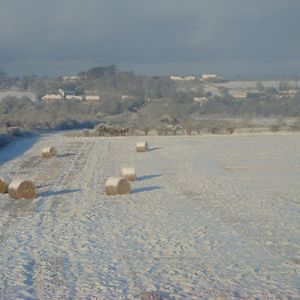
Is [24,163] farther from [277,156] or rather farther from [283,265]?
[283,265]

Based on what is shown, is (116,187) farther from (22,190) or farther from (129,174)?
(129,174)

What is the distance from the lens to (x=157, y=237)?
45.6ft

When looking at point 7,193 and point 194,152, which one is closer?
point 7,193

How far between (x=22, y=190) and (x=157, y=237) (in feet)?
23.9

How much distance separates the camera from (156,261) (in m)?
11.6

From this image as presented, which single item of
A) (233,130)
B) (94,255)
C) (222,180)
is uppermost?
(94,255)

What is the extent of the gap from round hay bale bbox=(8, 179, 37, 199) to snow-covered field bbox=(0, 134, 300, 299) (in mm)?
428

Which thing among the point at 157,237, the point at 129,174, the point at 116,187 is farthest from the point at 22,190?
the point at 157,237

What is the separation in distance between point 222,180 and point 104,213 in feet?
29.3

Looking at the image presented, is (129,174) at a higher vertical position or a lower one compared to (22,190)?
lower

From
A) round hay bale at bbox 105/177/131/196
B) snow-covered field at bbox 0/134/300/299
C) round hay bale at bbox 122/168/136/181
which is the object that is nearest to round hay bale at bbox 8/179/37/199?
snow-covered field at bbox 0/134/300/299

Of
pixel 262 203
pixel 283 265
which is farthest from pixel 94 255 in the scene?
pixel 262 203

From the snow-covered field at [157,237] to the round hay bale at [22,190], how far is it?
1.40 ft

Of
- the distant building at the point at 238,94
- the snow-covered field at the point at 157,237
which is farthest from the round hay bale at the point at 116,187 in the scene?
the distant building at the point at 238,94
